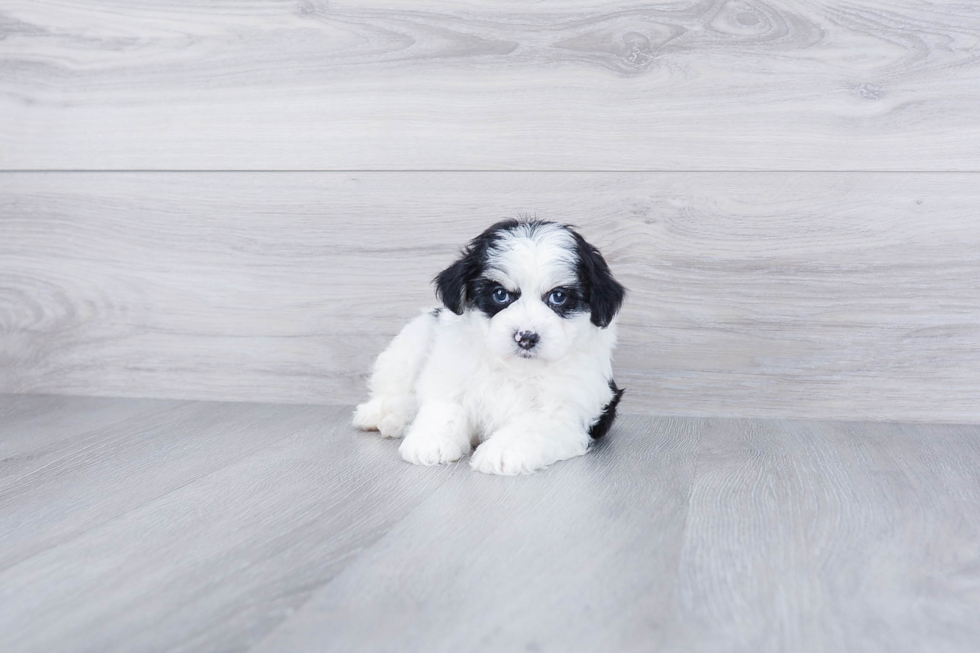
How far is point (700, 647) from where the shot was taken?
2.74 ft

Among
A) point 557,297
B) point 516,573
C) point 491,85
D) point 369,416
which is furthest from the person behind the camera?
point 491,85

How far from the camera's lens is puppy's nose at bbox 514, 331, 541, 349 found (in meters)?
1.57

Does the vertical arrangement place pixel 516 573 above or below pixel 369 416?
above

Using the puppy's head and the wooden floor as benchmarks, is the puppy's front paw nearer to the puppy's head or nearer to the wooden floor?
the wooden floor

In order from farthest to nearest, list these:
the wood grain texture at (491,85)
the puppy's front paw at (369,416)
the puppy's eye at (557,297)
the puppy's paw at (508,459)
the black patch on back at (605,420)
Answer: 1. the wood grain texture at (491,85)
2. the puppy's front paw at (369,416)
3. the black patch on back at (605,420)
4. the puppy's eye at (557,297)
5. the puppy's paw at (508,459)

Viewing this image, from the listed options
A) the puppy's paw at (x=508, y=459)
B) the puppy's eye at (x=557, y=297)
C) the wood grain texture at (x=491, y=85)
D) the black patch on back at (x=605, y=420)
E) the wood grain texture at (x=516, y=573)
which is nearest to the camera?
the wood grain texture at (x=516, y=573)

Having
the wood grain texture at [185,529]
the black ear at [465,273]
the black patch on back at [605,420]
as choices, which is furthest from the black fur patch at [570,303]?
the wood grain texture at [185,529]

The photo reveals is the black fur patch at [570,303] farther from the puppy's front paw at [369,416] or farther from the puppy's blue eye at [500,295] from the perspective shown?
the puppy's front paw at [369,416]

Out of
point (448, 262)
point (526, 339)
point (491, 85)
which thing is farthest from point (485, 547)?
point (491, 85)

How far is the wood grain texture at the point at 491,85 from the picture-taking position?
2.04 metres

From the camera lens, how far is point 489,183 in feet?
7.18

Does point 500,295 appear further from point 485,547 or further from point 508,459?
point 485,547

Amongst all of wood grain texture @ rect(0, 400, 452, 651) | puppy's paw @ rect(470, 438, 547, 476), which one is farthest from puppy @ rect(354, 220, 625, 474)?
wood grain texture @ rect(0, 400, 452, 651)

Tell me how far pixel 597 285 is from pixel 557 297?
0.09 metres
